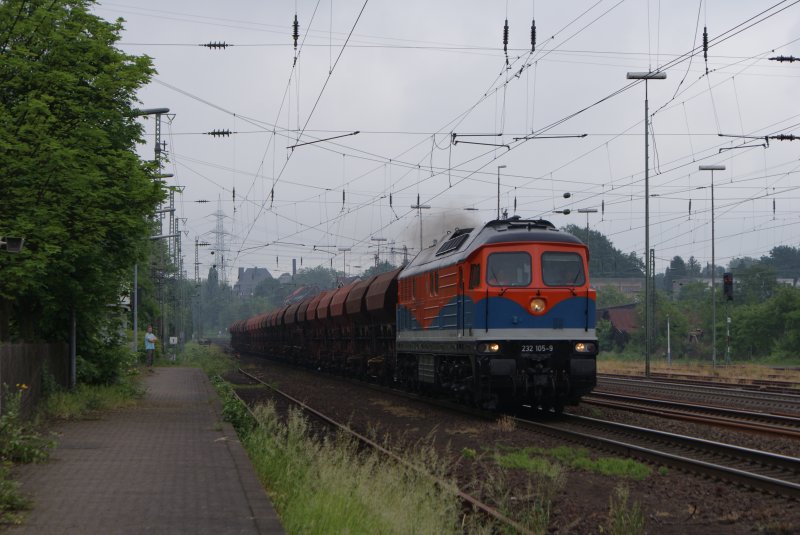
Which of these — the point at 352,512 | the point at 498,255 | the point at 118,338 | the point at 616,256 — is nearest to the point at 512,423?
the point at 498,255

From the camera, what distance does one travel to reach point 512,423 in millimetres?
17484

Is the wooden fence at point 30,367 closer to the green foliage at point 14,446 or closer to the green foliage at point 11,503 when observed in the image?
the green foliage at point 14,446

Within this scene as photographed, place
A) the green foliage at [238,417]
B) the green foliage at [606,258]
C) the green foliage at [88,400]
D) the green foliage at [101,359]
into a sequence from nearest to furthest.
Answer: the green foliage at [238,417] < the green foliage at [88,400] < the green foliage at [101,359] < the green foliage at [606,258]

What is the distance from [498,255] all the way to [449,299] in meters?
2.05

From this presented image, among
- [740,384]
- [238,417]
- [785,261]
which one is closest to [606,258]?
[785,261]

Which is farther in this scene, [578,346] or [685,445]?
[578,346]

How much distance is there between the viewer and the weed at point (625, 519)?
8.69 meters

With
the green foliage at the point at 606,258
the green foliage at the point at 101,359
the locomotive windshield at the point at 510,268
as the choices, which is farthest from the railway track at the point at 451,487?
the green foliage at the point at 606,258

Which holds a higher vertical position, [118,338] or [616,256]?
[616,256]

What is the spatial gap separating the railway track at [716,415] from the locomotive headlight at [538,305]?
10.9 feet

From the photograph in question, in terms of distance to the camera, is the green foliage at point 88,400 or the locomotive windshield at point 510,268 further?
the green foliage at point 88,400

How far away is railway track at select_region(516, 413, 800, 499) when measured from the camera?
1079cm

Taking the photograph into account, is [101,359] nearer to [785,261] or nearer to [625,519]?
[625,519]

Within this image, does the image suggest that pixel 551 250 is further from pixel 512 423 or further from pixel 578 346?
pixel 512 423
